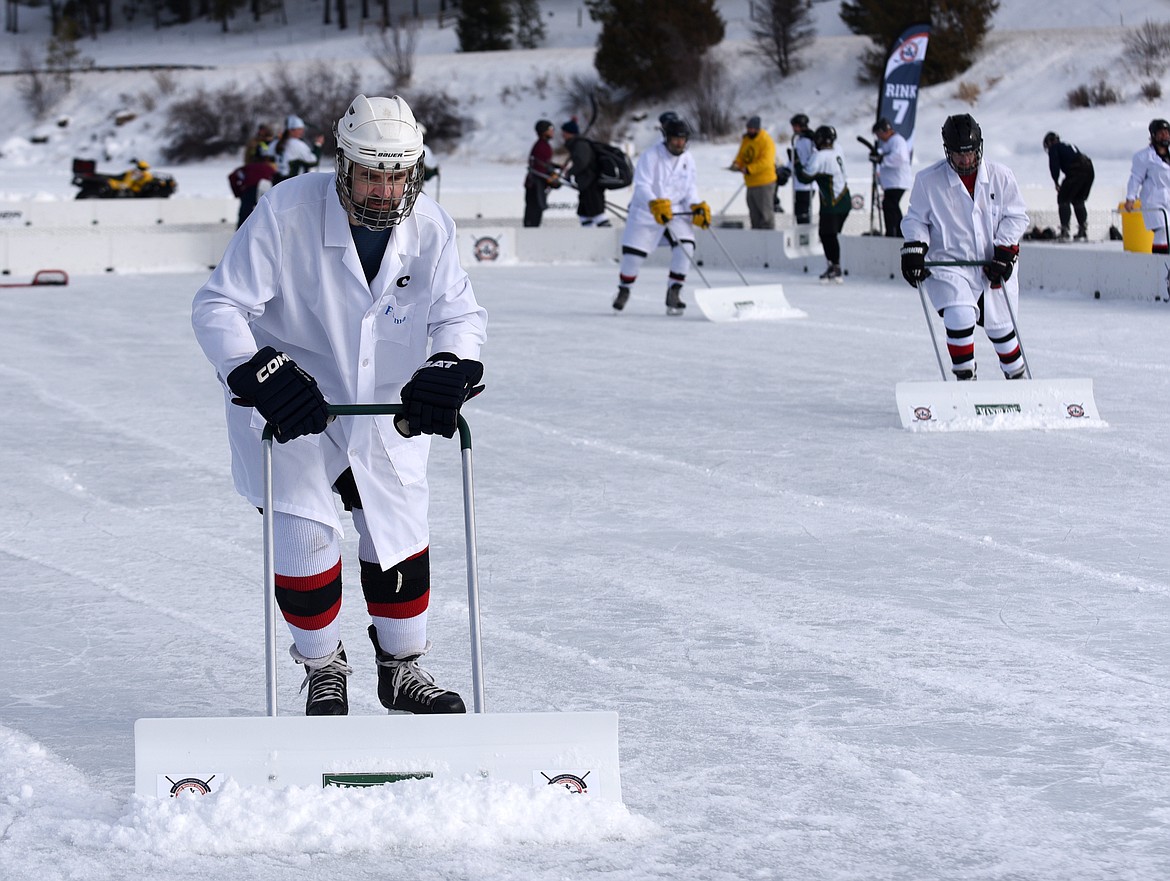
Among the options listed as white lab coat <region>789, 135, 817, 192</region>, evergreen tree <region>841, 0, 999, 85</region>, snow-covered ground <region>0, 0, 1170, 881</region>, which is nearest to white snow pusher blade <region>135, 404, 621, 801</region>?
snow-covered ground <region>0, 0, 1170, 881</region>

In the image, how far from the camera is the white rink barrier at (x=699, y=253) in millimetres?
13031

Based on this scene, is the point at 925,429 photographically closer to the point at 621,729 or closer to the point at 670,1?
the point at 621,729

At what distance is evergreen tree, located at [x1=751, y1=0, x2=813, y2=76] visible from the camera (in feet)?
152

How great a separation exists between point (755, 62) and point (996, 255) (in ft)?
136

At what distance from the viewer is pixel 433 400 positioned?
113 inches

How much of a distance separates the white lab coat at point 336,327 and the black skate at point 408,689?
28cm

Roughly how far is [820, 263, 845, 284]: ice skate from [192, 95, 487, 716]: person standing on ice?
1170cm

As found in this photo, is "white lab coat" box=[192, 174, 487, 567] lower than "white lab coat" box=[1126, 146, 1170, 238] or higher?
higher

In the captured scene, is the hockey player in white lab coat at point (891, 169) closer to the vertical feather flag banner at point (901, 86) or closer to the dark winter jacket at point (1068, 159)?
the vertical feather flag banner at point (901, 86)

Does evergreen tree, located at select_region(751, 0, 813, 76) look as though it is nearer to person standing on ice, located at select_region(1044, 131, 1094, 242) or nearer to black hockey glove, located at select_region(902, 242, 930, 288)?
person standing on ice, located at select_region(1044, 131, 1094, 242)

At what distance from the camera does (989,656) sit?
3973mm

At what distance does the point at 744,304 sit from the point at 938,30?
33.1 m

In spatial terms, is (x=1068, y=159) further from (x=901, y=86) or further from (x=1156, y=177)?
(x=1156, y=177)

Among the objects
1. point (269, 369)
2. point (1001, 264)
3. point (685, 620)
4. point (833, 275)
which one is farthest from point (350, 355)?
point (833, 275)
